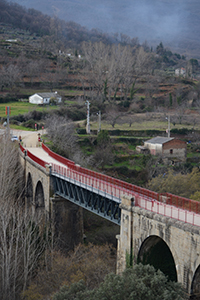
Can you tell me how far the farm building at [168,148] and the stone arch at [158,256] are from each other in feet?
111

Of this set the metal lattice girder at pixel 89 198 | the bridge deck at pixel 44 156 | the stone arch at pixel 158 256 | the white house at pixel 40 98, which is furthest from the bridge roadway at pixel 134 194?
the white house at pixel 40 98

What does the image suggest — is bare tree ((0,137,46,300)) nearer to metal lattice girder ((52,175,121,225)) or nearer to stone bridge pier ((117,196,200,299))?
metal lattice girder ((52,175,121,225))

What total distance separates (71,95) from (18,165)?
4712 centimetres

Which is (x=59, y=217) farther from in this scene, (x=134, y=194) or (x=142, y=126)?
(x=142, y=126)

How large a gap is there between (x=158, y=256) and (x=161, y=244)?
66cm

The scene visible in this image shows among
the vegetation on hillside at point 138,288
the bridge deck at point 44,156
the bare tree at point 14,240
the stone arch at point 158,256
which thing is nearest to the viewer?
the vegetation on hillside at point 138,288

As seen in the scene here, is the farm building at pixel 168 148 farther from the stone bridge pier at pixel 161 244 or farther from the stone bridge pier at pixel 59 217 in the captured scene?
the stone bridge pier at pixel 161 244

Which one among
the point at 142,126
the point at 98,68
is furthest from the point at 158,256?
the point at 98,68

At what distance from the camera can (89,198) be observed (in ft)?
81.9

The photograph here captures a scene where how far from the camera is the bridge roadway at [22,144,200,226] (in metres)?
17.8

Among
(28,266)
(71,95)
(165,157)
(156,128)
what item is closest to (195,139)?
(156,128)

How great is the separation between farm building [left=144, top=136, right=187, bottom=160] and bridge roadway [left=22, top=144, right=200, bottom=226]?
80.0 feet

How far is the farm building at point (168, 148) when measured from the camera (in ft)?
172

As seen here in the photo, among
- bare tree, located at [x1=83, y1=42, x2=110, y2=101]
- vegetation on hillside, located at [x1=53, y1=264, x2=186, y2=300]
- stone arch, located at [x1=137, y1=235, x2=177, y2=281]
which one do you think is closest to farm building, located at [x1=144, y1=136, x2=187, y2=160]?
bare tree, located at [x1=83, y1=42, x2=110, y2=101]
